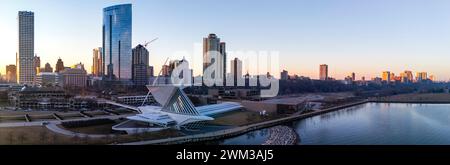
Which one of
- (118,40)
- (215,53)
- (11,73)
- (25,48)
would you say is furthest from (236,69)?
(11,73)

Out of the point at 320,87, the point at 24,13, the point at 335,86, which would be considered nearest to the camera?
the point at 24,13

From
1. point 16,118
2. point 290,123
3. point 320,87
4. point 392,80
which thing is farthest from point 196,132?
point 392,80

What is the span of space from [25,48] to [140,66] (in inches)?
232

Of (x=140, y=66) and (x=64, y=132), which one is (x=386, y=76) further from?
(x=64, y=132)

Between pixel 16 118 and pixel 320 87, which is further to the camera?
pixel 320 87

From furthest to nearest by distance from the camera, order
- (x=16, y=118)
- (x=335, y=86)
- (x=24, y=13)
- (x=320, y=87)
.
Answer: (x=335, y=86)
(x=320, y=87)
(x=24, y=13)
(x=16, y=118)

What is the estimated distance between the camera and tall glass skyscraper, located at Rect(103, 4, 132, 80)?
19953mm

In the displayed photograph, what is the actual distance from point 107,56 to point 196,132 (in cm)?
1709

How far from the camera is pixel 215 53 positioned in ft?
57.4

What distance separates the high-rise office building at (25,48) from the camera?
1595cm

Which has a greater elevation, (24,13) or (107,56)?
(24,13)

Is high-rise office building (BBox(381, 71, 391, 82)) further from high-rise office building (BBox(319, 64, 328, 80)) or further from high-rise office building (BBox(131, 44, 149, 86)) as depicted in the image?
high-rise office building (BBox(131, 44, 149, 86))
